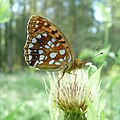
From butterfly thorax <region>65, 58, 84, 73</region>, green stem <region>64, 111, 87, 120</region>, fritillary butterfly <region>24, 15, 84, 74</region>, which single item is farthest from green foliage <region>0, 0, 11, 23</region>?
green stem <region>64, 111, 87, 120</region>

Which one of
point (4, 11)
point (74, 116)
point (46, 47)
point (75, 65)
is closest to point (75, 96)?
point (74, 116)

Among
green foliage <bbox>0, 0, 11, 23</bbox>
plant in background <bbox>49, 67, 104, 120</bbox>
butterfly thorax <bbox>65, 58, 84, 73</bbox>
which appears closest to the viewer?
plant in background <bbox>49, 67, 104, 120</bbox>

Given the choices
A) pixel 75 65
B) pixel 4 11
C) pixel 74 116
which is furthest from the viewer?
pixel 4 11

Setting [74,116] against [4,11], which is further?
[4,11]

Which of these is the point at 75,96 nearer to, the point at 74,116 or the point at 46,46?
the point at 74,116

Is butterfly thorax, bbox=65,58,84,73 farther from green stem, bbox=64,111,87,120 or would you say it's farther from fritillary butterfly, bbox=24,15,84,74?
green stem, bbox=64,111,87,120

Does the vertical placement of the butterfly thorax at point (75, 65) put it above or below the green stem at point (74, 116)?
above

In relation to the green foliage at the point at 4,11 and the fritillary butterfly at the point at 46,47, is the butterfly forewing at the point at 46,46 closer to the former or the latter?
the fritillary butterfly at the point at 46,47

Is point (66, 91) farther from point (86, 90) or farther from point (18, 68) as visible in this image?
point (18, 68)

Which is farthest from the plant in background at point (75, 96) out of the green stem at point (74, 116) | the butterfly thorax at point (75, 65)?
the butterfly thorax at point (75, 65)
